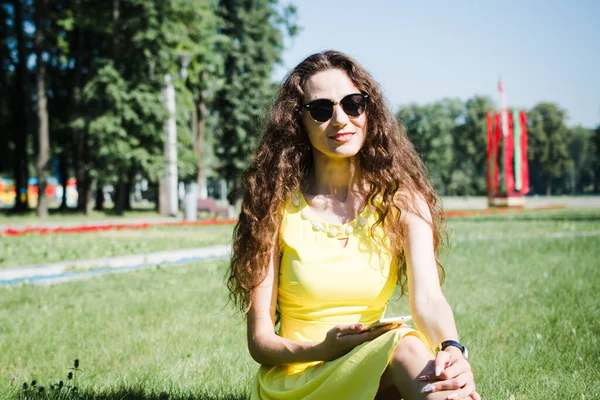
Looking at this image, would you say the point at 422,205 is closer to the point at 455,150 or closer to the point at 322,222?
the point at 322,222

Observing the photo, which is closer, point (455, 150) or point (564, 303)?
point (564, 303)

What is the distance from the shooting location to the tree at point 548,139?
266 ft

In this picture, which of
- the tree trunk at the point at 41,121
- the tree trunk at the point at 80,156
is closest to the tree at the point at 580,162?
the tree trunk at the point at 80,156

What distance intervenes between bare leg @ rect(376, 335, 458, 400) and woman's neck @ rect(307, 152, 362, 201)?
2.58 ft

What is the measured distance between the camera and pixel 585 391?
325 centimetres

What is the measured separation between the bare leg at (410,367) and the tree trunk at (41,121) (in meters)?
22.6

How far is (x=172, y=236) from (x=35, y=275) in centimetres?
575

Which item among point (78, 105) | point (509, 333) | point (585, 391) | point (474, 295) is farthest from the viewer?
point (78, 105)

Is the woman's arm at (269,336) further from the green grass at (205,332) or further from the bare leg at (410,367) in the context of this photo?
the green grass at (205,332)

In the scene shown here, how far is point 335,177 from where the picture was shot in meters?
2.49

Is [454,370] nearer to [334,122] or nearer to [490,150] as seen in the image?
Result: [334,122]

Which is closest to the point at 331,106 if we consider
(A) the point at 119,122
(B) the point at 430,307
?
(B) the point at 430,307

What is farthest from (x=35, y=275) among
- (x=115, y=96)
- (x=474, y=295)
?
(x=115, y=96)

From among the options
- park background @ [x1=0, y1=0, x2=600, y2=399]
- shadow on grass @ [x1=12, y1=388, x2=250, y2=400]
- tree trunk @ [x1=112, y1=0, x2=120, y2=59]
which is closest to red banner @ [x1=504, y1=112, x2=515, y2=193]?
park background @ [x1=0, y1=0, x2=600, y2=399]
